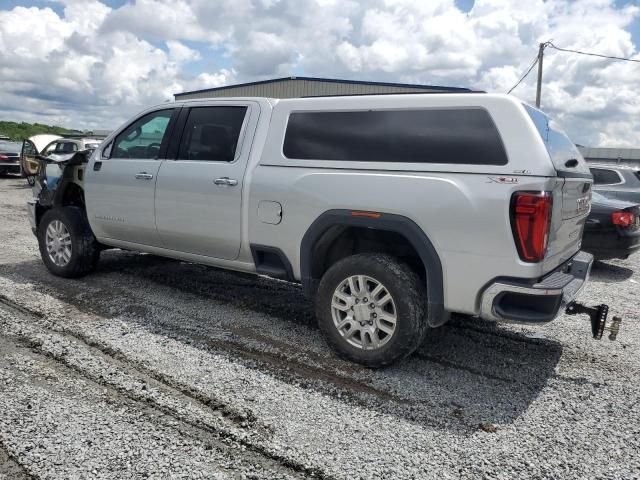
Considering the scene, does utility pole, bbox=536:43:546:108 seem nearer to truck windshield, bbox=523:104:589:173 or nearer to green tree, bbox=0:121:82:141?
truck windshield, bbox=523:104:589:173

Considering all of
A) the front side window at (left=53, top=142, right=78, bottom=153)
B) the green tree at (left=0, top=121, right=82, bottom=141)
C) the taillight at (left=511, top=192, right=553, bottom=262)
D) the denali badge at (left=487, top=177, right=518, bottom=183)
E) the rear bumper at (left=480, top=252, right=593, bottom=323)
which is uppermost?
the green tree at (left=0, top=121, right=82, bottom=141)

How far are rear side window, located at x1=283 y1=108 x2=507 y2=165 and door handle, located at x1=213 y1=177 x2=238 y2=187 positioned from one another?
1.71 ft

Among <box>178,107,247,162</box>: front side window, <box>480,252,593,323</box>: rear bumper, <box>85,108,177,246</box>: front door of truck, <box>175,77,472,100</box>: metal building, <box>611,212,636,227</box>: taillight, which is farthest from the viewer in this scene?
<box>175,77,472,100</box>: metal building

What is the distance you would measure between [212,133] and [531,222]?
9.42ft

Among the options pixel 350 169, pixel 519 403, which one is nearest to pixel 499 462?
pixel 519 403

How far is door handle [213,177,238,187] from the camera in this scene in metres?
4.35

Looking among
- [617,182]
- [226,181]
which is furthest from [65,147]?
[617,182]

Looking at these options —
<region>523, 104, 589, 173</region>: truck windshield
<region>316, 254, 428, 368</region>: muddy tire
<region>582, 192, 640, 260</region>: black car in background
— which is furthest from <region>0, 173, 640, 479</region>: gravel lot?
<region>582, 192, 640, 260</region>: black car in background

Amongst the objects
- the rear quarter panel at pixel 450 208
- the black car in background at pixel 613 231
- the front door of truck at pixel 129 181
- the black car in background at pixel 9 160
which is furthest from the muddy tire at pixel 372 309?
the black car in background at pixel 9 160

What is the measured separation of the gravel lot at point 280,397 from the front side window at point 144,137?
147 cm

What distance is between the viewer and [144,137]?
5.35m

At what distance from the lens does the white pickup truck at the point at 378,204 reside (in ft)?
10.5

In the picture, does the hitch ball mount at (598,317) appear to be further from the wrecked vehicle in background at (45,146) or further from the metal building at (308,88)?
the metal building at (308,88)

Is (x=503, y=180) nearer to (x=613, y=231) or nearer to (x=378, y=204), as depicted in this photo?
(x=378, y=204)
